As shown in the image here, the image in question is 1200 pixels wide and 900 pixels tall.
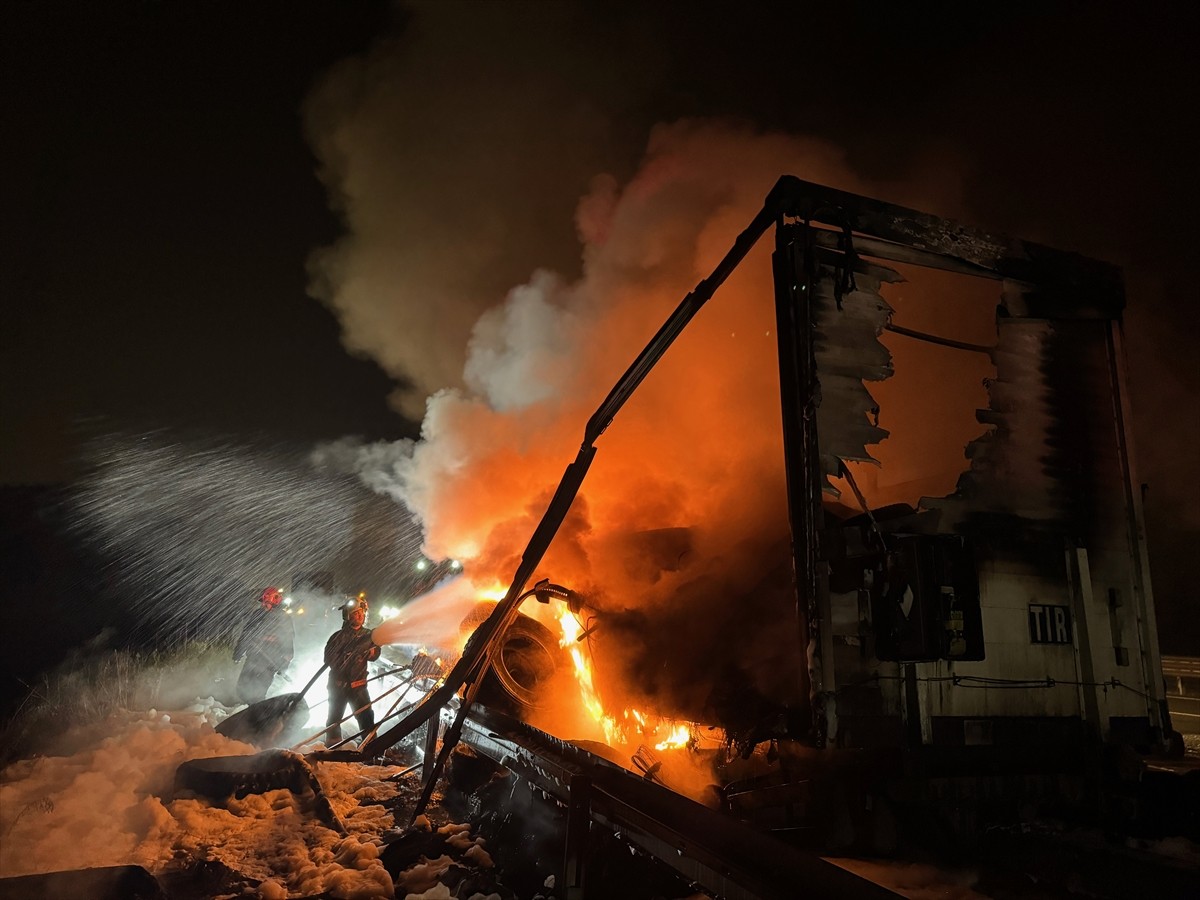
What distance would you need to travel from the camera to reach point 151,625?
24.7 metres

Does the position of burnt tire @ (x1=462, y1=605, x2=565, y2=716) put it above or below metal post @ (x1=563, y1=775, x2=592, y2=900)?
above

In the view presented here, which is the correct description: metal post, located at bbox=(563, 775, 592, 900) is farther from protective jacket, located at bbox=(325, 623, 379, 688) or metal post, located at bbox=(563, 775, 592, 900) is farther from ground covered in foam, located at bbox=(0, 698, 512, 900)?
protective jacket, located at bbox=(325, 623, 379, 688)

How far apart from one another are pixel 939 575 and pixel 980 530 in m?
1.67

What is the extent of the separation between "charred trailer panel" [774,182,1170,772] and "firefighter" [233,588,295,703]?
35.1 feet

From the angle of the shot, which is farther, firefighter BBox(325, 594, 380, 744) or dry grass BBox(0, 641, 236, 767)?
firefighter BBox(325, 594, 380, 744)

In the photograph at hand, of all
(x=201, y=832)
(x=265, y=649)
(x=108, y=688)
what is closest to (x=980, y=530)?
(x=201, y=832)

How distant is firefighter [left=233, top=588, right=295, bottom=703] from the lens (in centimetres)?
1216

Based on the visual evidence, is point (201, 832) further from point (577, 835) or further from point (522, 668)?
point (522, 668)

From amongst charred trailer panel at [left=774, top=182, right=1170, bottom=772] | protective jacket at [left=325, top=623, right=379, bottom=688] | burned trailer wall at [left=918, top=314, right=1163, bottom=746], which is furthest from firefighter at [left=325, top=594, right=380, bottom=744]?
burned trailer wall at [left=918, top=314, right=1163, bottom=746]

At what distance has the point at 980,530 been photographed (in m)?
6.16

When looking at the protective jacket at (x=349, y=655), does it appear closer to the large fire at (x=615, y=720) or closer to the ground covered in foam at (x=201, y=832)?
the ground covered in foam at (x=201, y=832)

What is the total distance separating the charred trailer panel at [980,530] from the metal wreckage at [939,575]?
0.8 inches

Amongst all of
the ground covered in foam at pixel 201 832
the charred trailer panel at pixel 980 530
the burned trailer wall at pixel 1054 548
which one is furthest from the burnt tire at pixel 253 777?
the burned trailer wall at pixel 1054 548

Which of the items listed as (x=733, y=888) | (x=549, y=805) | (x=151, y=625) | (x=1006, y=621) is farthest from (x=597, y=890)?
(x=151, y=625)
